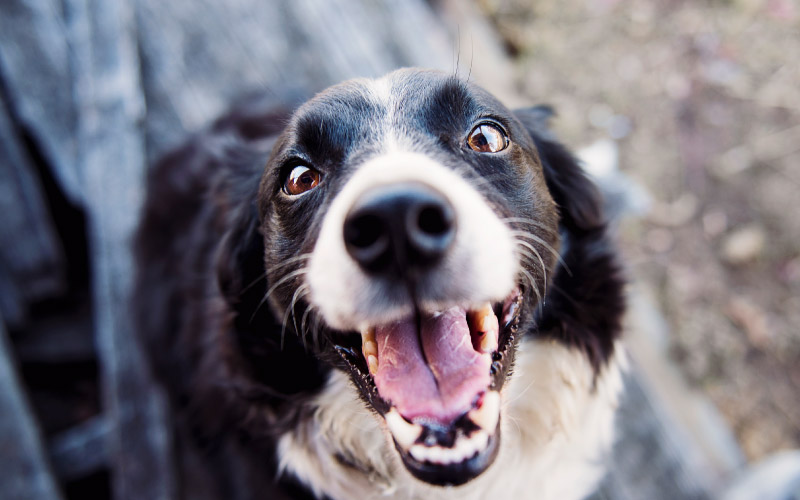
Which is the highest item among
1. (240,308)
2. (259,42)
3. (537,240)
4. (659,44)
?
(259,42)

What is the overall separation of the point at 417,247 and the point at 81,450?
6.38 feet

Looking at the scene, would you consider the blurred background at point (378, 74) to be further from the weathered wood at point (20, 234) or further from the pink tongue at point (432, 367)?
the pink tongue at point (432, 367)

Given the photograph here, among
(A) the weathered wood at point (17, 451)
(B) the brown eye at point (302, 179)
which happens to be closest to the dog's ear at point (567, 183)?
(B) the brown eye at point (302, 179)

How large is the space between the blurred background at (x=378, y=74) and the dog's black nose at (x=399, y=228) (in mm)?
664

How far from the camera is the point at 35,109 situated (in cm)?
230

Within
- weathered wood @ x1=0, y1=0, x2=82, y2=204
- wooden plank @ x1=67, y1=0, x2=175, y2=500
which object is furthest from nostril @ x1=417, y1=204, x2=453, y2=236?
weathered wood @ x1=0, y1=0, x2=82, y2=204

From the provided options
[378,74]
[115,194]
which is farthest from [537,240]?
[115,194]

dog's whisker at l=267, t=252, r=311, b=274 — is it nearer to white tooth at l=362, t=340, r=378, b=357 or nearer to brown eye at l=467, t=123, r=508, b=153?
white tooth at l=362, t=340, r=378, b=357

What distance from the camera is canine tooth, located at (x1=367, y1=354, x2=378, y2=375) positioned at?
52.6 inches

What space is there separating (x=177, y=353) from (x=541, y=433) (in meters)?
1.39

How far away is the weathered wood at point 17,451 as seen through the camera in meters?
1.95

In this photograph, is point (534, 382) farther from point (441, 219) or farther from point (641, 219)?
point (641, 219)

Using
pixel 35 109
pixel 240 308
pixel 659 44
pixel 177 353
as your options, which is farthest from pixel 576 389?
pixel 659 44

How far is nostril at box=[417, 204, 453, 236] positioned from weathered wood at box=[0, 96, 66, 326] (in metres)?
1.86
